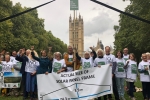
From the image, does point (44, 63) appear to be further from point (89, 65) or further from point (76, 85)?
point (76, 85)

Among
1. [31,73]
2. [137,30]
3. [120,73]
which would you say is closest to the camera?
[120,73]

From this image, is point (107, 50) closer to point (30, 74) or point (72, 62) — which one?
point (72, 62)

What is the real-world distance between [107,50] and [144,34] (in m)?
17.7

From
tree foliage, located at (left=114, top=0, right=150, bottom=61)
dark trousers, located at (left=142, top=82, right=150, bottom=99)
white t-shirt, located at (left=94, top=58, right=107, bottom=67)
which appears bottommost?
dark trousers, located at (left=142, top=82, right=150, bottom=99)

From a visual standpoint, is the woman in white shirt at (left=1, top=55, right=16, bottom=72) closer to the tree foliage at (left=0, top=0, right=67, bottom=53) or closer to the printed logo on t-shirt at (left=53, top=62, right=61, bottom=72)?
the printed logo on t-shirt at (left=53, top=62, right=61, bottom=72)

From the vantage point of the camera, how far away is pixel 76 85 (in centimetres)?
775

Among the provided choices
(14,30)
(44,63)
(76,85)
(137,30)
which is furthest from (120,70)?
(14,30)

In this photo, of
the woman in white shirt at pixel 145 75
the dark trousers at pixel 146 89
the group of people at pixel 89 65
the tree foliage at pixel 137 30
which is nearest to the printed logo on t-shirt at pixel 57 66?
the group of people at pixel 89 65

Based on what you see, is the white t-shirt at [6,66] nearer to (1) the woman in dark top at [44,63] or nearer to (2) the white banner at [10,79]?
(2) the white banner at [10,79]

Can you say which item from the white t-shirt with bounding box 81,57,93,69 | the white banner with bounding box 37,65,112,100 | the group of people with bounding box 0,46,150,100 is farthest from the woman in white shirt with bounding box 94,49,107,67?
the white banner with bounding box 37,65,112,100

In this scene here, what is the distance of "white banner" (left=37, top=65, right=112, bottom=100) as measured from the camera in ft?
25.3

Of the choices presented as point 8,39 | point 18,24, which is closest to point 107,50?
point 8,39

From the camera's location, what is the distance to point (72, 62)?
8641mm

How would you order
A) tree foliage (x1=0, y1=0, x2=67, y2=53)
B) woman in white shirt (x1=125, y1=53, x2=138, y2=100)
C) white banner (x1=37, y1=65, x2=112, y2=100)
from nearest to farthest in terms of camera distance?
white banner (x1=37, y1=65, x2=112, y2=100) → woman in white shirt (x1=125, y1=53, x2=138, y2=100) → tree foliage (x1=0, y1=0, x2=67, y2=53)
